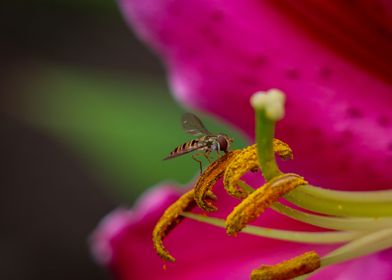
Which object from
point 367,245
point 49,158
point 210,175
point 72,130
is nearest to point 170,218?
point 210,175

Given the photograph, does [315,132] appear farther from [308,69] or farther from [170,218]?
[170,218]

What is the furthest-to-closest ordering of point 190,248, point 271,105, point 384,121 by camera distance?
point 190,248 < point 384,121 < point 271,105

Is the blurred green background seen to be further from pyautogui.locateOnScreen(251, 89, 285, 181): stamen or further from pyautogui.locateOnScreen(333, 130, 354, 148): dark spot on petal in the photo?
pyautogui.locateOnScreen(251, 89, 285, 181): stamen

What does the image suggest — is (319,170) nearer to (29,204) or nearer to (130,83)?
(130,83)

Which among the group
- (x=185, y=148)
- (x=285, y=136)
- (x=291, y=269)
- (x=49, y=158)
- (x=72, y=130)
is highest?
(x=49, y=158)

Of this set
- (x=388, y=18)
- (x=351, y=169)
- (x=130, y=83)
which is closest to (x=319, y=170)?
(x=351, y=169)

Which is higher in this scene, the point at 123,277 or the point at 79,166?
the point at 79,166

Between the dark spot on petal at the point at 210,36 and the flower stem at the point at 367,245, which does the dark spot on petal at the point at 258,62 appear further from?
the flower stem at the point at 367,245

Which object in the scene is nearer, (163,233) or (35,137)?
(163,233)
